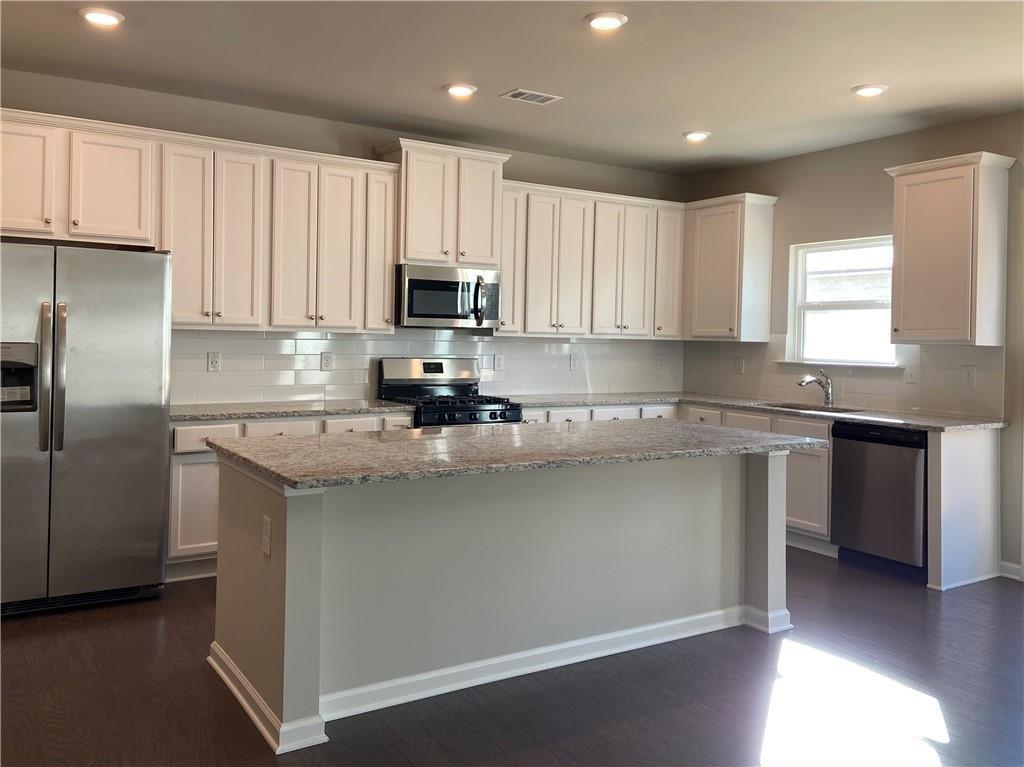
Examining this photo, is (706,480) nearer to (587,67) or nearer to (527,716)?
(527,716)

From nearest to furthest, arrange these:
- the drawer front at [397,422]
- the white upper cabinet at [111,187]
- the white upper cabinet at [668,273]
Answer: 1. the white upper cabinet at [111,187]
2. the drawer front at [397,422]
3. the white upper cabinet at [668,273]

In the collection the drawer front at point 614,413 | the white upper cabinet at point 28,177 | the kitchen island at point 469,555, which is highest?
the white upper cabinet at point 28,177

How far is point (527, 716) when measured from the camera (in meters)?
2.93

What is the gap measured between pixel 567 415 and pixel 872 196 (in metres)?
2.43

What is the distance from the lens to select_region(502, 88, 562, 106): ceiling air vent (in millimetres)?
4637

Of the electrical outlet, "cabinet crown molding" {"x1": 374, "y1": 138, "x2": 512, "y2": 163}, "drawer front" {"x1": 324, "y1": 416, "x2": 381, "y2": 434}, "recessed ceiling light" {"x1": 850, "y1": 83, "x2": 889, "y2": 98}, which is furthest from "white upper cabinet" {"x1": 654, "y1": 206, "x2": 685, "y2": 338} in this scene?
the electrical outlet

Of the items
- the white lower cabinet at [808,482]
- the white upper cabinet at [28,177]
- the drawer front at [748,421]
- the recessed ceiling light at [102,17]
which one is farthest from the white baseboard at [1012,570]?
the white upper cabinet at [28,177]

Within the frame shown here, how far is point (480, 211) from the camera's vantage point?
5535 mm

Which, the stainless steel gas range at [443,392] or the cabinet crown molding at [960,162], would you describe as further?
the stainless steel gas range at [443,392]

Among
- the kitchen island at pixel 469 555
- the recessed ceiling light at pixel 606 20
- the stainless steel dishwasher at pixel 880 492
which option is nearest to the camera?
the kitchen island at pixel 469 555

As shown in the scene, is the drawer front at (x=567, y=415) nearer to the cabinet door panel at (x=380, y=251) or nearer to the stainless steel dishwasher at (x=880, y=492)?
the cabinet door panel at (x=380, y=251)

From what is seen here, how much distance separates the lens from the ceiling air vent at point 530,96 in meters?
4.64

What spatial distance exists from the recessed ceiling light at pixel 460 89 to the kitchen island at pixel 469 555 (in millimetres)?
1895

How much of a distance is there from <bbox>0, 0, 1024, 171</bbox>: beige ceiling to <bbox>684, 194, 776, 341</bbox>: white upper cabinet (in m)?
0.80
